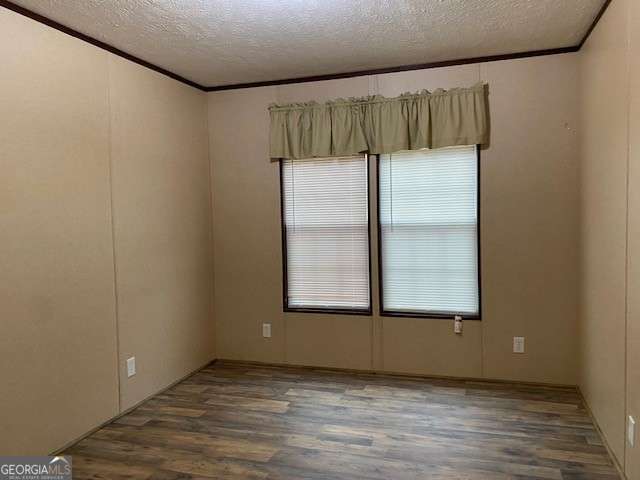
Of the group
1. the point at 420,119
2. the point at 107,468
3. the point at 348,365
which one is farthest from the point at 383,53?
the point at 107,468

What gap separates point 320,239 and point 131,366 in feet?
5.99

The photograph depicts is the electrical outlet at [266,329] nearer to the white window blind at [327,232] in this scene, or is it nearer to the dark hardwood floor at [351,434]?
the white window blind at [327,232]

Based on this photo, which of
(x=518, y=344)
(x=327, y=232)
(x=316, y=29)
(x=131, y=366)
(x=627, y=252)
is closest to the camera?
(x=627, y=252)

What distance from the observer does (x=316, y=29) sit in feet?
10.3

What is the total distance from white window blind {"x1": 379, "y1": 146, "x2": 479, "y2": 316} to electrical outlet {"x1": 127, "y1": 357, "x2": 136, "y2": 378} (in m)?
2.04

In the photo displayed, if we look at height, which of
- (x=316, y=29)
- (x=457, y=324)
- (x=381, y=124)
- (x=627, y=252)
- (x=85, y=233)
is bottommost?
(x=457, y=324)

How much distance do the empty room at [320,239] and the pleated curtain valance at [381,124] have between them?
2cm

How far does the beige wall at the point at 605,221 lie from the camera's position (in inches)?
98.1

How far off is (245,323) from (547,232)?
2.71 m

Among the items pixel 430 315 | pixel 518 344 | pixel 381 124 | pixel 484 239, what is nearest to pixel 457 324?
pixel 430 315

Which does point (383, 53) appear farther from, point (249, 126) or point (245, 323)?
point (245, 323)

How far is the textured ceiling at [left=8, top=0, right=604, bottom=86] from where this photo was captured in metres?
2.77

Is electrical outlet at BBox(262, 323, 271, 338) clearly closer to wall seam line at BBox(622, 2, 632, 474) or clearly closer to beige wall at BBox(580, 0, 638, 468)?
beige wall at BBox(580, 0, 638, 468)

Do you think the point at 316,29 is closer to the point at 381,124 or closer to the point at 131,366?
the point at 381,124
